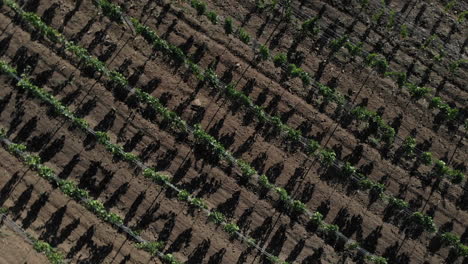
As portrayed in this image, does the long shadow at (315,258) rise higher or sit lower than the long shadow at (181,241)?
higher

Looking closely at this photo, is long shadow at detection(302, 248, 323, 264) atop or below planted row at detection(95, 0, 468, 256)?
below

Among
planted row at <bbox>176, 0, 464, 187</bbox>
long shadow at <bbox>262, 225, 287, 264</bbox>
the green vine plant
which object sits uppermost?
planted row at <bbox>176, 0, 464, 187</bbox>

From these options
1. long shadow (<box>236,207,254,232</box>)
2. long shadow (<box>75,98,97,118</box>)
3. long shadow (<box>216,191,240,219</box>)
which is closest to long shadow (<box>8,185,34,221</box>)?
long shadow (<box>75,98,97,118</box>)

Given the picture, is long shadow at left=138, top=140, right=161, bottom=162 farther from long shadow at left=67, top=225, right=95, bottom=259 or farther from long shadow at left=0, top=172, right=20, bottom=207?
long shadow at left=0, top=172, right=20, bottom=207

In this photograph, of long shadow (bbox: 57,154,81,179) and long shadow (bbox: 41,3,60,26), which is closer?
long shadow (bbox: 57,154,81,179)

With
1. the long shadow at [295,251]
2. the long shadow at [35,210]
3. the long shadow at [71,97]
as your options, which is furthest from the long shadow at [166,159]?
the long shadow at [295,251]

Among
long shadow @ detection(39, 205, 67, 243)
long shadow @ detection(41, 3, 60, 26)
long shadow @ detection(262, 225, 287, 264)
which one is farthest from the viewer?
long shadow @ detection(41, 3, 60, 26)

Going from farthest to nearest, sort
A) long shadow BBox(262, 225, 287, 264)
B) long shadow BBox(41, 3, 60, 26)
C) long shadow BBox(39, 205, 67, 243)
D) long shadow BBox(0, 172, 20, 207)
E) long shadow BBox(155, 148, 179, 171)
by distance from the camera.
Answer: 1. long shadow BBox(41, 3, 60, 26)
2. long shadow BBox(155, 148, 179, 171)
3. long shadow BBox(262, 225, 287, 264)
4. long shadow BBox(0, 172, 20, 207)
5. long shadow BBox(39, 205, 67, 243)

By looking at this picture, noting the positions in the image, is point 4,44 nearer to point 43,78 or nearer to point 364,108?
point 43,78

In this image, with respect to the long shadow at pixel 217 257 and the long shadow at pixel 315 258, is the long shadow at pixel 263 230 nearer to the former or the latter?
the long shadow at pixel 217 257

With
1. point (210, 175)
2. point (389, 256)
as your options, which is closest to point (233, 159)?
point (210, 175)
